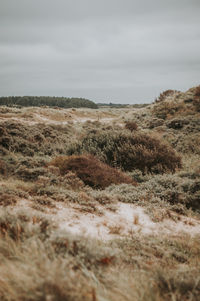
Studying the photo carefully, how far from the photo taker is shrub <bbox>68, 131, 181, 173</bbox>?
7.92 meters

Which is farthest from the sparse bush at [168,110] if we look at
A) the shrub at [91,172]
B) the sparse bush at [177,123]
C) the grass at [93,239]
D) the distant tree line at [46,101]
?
the distant tree line at [46,101]

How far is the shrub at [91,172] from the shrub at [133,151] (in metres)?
1.41

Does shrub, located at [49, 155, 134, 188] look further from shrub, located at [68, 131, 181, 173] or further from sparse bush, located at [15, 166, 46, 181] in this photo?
shrub, located at [68, 131, 181, 173]

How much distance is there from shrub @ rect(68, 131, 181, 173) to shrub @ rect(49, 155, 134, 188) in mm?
1412

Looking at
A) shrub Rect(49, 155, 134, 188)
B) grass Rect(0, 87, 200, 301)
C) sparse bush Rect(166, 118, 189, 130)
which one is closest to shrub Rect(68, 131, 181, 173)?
grass Rect(0, 87, 200, 301)

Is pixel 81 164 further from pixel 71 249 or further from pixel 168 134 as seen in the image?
pixel 168 134

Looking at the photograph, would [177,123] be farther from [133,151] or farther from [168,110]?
[133,151]

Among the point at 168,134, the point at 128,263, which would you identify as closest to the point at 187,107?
the point at 168,134

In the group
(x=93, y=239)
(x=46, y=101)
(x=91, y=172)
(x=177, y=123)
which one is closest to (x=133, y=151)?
(x=91, y=172)

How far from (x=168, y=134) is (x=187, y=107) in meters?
7.32

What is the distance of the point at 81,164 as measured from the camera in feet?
22.4

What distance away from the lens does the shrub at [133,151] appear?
26.0 feet

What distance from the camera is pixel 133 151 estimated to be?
8.27 meters

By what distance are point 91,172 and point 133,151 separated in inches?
99.1
